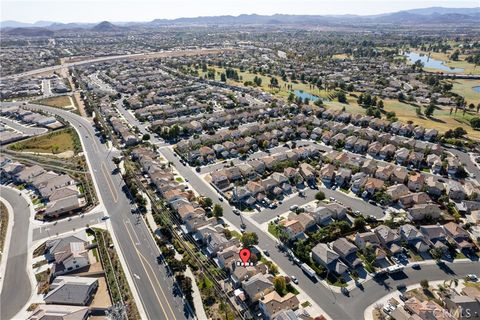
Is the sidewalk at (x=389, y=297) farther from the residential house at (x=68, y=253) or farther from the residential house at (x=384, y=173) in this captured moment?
the residential house at (x=68, y=253)

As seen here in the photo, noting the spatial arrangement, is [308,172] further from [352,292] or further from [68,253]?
[68,253]

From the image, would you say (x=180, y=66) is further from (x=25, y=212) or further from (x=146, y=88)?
(x=25, y=212)

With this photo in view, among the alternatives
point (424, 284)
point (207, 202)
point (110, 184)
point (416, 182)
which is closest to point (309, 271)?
point (424, 284)

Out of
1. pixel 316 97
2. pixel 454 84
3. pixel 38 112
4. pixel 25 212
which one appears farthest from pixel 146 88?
pixel 454 84

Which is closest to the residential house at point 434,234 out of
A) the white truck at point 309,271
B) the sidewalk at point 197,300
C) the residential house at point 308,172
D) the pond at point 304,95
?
the white truck at point 309,271

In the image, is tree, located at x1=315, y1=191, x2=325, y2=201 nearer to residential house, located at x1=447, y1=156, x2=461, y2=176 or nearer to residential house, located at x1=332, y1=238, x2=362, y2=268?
residential house, located at x1=332, y1=238, x2=362, y2=268
